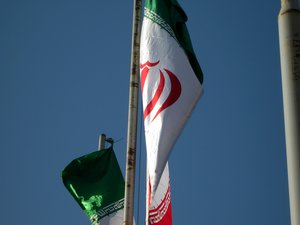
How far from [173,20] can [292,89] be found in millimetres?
4992

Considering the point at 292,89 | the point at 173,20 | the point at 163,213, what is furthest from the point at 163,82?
the point at 292,89

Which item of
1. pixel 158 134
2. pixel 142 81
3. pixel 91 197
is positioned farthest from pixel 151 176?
pixel 91 197

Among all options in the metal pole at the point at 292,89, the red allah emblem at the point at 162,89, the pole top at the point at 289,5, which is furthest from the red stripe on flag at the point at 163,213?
the pole top at the point at 289,5

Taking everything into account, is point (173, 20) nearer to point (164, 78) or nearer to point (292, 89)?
point (164, 78)

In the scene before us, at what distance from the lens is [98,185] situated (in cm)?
1235

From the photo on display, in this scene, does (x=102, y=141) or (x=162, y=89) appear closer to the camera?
(x=162, y=89)

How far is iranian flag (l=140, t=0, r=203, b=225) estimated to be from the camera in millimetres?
8484

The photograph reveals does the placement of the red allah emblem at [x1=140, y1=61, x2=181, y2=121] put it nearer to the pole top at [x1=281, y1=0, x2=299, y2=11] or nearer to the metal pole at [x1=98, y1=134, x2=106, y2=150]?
the pole top at [x1=281, y1=0, x2=299, y2=11]

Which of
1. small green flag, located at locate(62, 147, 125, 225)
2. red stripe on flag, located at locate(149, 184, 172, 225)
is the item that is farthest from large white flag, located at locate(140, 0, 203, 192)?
small green flag, located at locate(62, 147, 125, 225)

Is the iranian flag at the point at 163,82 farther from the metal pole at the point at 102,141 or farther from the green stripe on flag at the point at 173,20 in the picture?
the metal pole at the point at 102,141

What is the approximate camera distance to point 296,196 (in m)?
5.13

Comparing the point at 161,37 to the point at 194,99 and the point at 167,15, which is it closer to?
the point at 167,15

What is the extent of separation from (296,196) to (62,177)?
→ 7.82 meters

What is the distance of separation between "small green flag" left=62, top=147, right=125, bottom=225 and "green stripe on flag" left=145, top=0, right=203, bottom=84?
3888 millimetres
